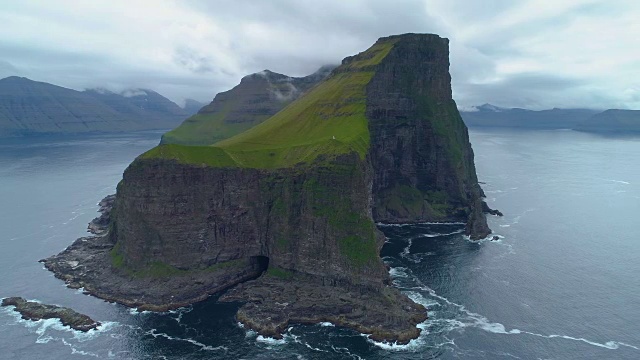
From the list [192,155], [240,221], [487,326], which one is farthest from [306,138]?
[487,326]

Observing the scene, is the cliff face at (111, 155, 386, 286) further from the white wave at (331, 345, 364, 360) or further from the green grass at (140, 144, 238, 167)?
the white wave at (331, 345, 364, 360)

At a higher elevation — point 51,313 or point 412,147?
point 412,147

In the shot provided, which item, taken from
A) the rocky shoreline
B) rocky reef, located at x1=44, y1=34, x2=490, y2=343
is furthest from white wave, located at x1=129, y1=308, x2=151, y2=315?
rocky reef, located at x1=44, y1=34, x2=490, y2=343

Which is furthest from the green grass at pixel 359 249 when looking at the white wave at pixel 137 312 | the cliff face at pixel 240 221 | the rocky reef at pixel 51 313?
the rocky reef at pixel 51 313

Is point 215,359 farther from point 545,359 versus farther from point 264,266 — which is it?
point 545,359

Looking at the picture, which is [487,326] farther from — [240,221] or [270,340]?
[240,221]

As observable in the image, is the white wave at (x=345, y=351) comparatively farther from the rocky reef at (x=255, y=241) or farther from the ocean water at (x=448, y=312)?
the rocky reef at (x=255, y=241)

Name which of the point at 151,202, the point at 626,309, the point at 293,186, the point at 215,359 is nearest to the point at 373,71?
the point at 293,186
